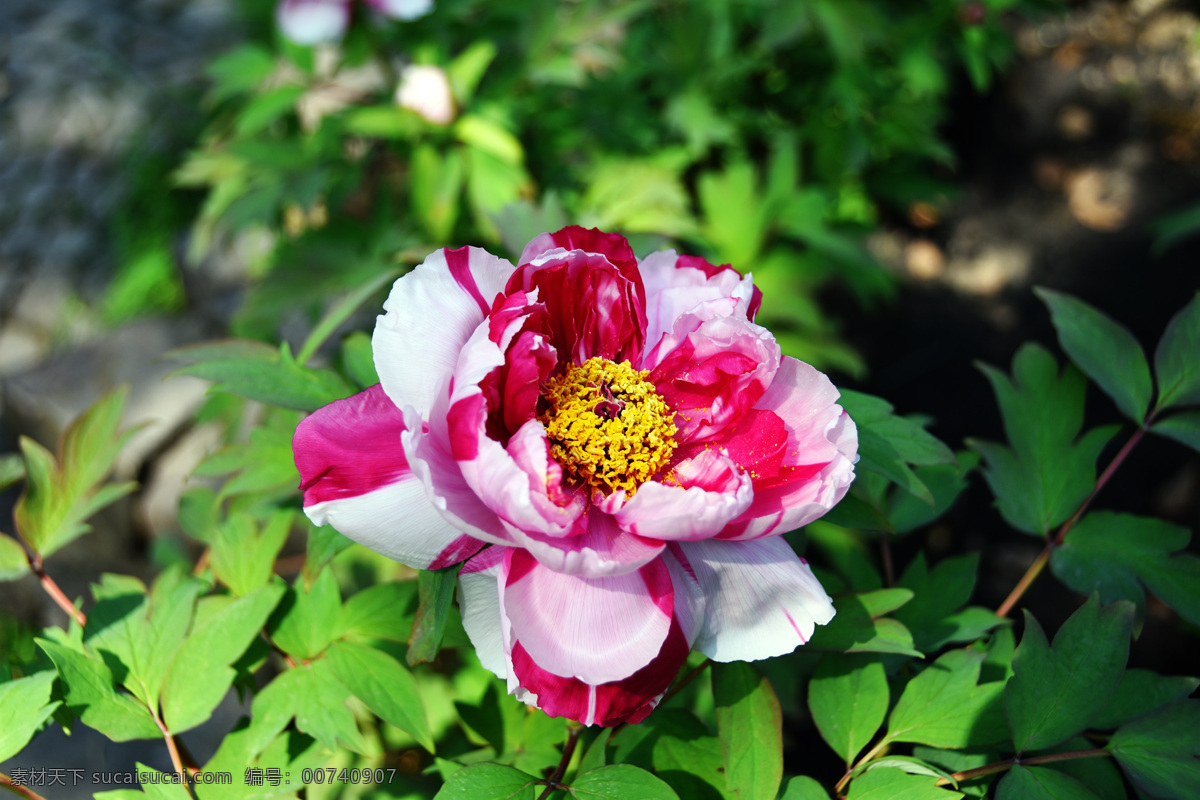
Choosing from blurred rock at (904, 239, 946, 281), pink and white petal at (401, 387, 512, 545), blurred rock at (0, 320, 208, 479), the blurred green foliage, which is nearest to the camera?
pink and white petal at (401, 387, 512, 545)

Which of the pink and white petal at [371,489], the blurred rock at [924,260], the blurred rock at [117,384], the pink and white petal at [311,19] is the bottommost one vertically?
the blurred rock at [117,384]

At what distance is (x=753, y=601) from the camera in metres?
0.64

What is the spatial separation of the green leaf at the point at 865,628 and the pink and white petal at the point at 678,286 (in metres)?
0.28

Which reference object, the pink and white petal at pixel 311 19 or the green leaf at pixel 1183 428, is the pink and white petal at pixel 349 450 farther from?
the pink and white petal at pixel 311 19

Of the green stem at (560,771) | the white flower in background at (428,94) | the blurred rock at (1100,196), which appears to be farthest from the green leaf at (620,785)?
the blurred rock at (1100,196)

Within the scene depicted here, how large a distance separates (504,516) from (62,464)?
2.03ft

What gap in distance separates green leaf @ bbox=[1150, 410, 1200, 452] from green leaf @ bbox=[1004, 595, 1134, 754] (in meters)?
0.27

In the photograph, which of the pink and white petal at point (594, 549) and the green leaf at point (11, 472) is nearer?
the pink and white petal at point (594, 549)

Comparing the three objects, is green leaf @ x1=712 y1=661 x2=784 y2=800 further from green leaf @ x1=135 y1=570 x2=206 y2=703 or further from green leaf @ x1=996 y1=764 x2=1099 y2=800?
green leaf @ x1=135 y1=570 x2=206 y2=703

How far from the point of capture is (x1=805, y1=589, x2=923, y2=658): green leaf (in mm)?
710

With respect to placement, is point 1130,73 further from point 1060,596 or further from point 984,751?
point 984,751

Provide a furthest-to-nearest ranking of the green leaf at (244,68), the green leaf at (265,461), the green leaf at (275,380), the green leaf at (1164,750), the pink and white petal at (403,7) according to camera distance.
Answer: the green leaf at (244,68)
the pink and white petal at (403,7)
the green leaf at (265,461)
the green leaf at (275,380)
the green leaf at (1164,750)

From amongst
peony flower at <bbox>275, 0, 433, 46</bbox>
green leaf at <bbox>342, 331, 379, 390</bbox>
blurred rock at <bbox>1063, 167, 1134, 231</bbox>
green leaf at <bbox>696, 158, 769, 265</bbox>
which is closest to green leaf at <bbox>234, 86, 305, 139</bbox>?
peony flower at <bbox>275, 0, 433, 46</bbox>

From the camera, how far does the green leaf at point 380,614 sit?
2.66 feet
